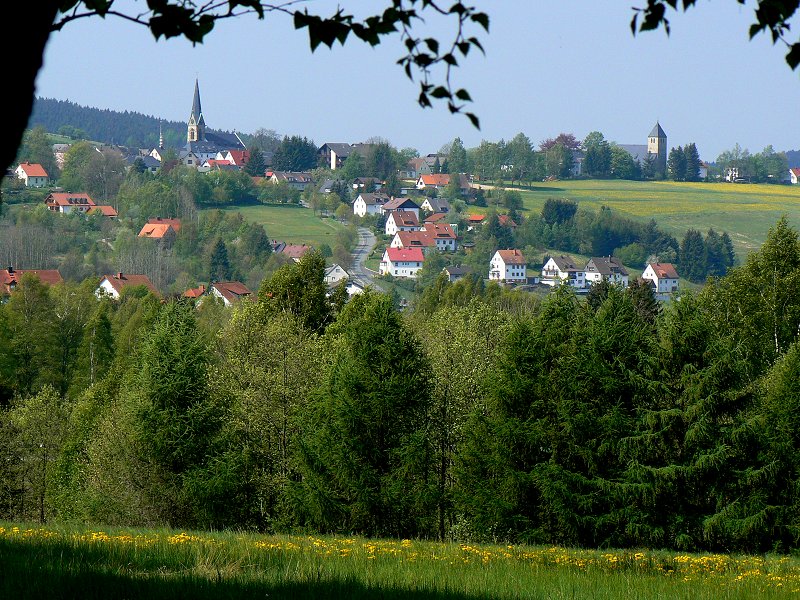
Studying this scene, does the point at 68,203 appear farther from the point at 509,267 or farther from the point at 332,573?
the point at 332,573

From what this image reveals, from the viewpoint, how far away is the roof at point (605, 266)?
515ft

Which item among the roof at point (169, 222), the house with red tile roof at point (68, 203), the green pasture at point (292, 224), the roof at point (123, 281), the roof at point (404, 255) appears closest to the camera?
the roof at point (123, 281)

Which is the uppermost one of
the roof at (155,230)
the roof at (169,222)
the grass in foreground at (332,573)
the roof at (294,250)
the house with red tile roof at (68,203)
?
the grass in foreground at (332,573)

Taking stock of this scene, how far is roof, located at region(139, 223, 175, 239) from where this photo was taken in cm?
16538

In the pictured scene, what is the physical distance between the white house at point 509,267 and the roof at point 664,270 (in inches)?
741

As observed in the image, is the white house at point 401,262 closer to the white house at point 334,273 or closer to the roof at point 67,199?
the white house at point 334,273

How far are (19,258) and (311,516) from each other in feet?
402

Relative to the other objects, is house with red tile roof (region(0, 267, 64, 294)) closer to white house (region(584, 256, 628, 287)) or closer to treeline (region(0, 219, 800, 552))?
white house (region(584, 256, 628, 287))

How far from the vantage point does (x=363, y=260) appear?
170750mm

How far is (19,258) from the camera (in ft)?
454

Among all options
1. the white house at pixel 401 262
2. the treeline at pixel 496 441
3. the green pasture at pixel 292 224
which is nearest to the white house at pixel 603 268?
the white house at pixel 401 262

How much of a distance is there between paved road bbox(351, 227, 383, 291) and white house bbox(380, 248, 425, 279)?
2794 millimetres

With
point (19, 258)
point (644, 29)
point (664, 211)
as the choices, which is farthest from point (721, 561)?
point (664, 211)

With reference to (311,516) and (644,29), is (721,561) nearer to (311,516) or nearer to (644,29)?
(644,29)
